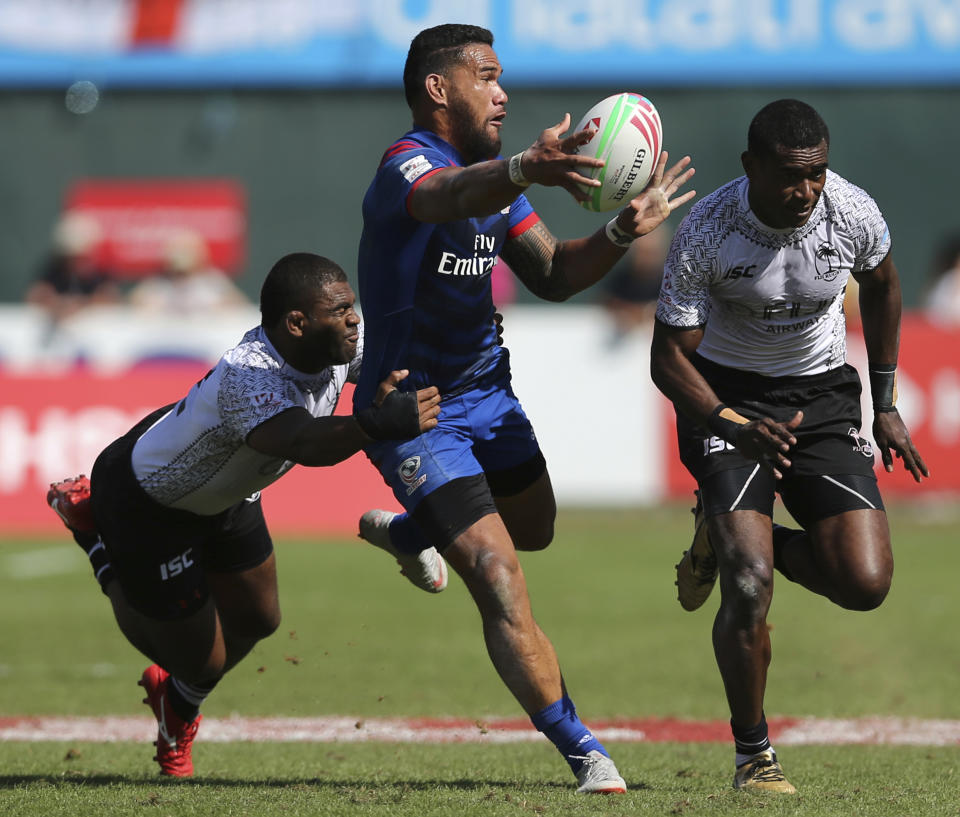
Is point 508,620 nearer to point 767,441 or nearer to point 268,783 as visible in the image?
point 767,441

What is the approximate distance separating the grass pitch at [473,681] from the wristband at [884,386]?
1.57m

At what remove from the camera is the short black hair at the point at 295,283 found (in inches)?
260

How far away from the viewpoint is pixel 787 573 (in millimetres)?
7004

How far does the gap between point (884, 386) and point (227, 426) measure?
2859 millimetres

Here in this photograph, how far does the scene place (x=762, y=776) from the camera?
6371 millimetres

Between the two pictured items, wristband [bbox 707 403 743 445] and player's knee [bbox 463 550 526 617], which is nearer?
player's knee [bbox 463 550 526 617]

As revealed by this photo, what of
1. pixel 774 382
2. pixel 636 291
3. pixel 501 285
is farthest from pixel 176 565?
pixel 501 285

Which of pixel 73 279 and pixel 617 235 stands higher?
pixel 617 235

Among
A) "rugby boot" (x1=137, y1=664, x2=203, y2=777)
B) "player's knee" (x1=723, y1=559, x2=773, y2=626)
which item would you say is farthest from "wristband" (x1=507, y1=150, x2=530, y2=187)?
"rugby boot" (x1=137, y1=664, x2=203, y2=777)

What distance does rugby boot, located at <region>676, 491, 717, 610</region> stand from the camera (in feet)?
23.8

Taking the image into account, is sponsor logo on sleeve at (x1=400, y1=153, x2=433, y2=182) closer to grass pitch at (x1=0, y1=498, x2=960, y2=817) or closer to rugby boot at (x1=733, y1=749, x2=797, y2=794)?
grass pitch at (x1=0, y1=498, x2=960, y2=817)

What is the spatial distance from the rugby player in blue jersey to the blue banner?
17412mm

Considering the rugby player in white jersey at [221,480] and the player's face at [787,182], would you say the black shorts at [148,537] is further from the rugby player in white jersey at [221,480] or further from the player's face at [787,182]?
the player's face at [787,182]

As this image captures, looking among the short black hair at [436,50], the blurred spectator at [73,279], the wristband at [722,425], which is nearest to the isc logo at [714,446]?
the wristband at [722,425]
